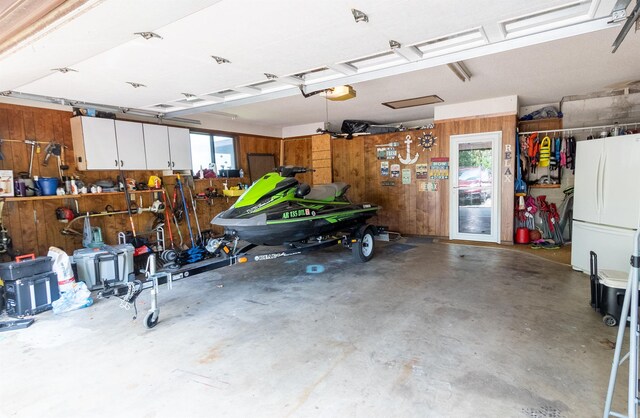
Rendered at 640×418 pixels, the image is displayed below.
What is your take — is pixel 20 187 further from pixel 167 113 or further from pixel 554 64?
pixel 554 64

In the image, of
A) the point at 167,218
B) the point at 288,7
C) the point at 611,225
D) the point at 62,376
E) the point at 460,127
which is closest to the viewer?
the point at 288,7

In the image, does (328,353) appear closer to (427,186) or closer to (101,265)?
(101,265)

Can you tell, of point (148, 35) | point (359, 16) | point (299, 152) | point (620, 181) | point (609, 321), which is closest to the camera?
point (359, 16)

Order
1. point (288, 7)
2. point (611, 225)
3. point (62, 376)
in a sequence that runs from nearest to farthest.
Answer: point (288, 7) → point (62, 376) → point (611, 225)

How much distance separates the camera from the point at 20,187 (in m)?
4.27

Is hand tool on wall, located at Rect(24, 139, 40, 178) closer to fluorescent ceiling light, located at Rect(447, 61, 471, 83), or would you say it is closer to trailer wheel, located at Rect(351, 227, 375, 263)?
trailer wheel, located at Rect(351, 227, 375, 263)

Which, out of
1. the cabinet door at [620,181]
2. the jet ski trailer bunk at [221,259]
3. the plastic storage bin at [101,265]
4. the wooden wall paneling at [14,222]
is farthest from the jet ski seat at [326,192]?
the wooden wall paneling at [14,222]

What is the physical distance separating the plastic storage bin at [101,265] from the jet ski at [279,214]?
157 centimetres

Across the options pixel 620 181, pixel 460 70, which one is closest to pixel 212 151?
pixel 460 70

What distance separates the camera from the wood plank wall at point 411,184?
6418 mm

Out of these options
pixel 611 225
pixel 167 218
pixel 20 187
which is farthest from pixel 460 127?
pixel 20 187

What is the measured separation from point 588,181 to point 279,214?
13.2 feet

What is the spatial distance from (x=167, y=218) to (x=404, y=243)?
15.4 feet

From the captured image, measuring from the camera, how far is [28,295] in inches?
144
